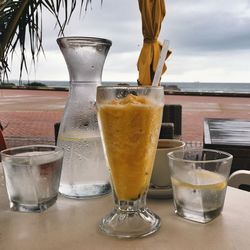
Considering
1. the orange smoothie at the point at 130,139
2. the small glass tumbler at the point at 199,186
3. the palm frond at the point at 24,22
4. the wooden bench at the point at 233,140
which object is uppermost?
the palm frond at the point at 24,22

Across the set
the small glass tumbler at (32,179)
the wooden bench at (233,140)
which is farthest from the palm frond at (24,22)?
the small glass tumbler at (32,179)

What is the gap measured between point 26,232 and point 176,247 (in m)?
0.22

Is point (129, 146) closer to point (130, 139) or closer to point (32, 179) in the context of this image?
point (130, 139)

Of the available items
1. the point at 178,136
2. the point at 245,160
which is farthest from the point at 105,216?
the point at 178,136

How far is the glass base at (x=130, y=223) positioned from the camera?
0.53 meters

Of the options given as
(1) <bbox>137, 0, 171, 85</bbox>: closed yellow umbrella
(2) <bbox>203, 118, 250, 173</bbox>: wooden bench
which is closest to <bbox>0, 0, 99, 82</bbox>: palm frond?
(1) <bbox>137, 0, 171, 85</bbox>: closed yellow umbrella

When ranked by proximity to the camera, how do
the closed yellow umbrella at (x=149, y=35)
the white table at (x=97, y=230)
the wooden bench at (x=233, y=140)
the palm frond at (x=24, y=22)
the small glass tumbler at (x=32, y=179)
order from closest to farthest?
the white table at (x=97, y=230), the small glass tumbler at (x=32, y=179), the wooden bench at (x=233, y=140), the palm frond at (x=24, y=22), the closed yellow umbrella at (x=149, y=35)

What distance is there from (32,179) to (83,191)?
0.12 m

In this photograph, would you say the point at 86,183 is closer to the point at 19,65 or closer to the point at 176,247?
the point at 176,247

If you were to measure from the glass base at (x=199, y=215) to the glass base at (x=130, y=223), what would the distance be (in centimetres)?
4

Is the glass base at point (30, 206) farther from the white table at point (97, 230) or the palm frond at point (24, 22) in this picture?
the palm frond at point (24, 22)

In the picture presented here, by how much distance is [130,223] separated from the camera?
554mm

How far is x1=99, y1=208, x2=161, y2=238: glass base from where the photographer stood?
0.53 meters

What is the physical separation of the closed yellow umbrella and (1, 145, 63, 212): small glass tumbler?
2023 mm
